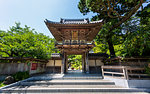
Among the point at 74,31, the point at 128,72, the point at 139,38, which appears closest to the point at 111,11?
the point at 139,38

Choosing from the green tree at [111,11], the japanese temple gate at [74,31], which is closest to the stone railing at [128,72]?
the japanese temple gate at [74,31]

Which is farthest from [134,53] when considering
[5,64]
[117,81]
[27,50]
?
[5,64]

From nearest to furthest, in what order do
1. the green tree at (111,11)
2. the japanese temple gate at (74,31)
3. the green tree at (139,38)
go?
the green tree at (139,38) < the japanese temple gate at (74,31) < the green tree at (111,11)

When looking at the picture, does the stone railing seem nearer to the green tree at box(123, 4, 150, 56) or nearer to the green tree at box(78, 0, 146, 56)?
the green tree at box(123, 4, 150, 56)

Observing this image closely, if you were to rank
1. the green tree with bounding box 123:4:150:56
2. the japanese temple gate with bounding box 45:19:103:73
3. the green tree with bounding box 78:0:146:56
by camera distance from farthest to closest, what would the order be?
the green tree with bounding box 78:0:146:56 < the japanese temple gate with bounding box 45:19:103:73 < the green tree with bounding box 123:4:150:56

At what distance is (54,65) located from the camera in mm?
12359

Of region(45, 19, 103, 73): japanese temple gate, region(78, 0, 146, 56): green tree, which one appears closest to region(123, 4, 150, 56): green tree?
region(78, 0, 146, 56): green tree

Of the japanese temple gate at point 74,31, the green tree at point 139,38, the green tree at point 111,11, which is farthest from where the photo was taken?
the green tree at point 111,11

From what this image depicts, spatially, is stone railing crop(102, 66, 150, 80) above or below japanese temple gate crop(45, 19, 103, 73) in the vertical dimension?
below

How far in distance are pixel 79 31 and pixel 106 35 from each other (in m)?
4.96

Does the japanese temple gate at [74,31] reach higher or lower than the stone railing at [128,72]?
higher

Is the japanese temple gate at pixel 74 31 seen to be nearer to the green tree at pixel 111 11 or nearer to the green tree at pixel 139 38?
the green tree at pixel 111 11

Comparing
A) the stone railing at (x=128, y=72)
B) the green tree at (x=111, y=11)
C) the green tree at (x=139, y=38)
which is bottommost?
the stone railing at (x=128, y=72)

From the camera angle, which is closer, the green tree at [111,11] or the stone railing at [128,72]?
the stone railing at [128,72]
